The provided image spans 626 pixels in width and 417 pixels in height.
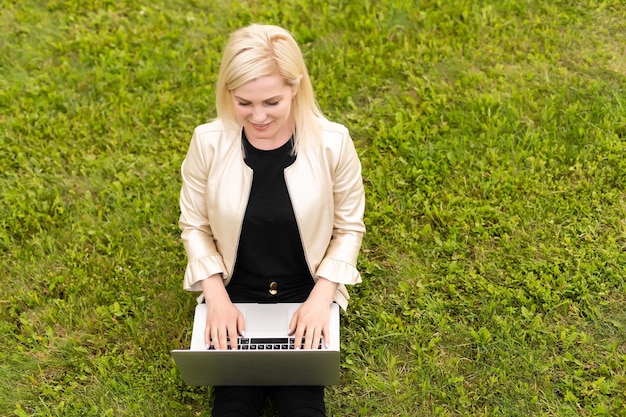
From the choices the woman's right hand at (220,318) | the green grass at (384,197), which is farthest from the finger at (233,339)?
the green grass at (384,197)

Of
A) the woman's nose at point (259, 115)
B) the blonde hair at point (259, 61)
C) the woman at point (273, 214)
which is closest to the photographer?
the blonde hair at point (259, 61)

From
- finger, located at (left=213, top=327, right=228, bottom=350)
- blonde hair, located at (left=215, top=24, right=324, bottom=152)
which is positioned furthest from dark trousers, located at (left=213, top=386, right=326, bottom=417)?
blonde hair, located at (left=215, top=24, right=324, bottom=152)

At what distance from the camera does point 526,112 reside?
17.6 feet

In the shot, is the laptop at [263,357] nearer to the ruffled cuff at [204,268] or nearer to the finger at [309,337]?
the finger at [309,337]

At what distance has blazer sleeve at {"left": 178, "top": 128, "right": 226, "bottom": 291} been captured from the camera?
371 centimetres

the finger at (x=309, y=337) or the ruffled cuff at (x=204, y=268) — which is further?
the ruffled cuff at (x=204, y=268)

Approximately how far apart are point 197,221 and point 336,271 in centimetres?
78

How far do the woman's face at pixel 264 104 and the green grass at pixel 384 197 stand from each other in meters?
1.54

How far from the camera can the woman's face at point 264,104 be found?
10.8 feet

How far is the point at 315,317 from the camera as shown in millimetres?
3711

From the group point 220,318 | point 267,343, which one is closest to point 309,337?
point 267,343

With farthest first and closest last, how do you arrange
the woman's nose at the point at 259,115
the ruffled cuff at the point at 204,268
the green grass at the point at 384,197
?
the green grass at the point at 384,197 < the ruffled cuff at the point at 204,268 < the woman's nose at the point at 259,115

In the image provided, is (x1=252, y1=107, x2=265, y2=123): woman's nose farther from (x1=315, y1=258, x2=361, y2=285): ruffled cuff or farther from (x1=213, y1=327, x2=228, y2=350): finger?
(x1=213, y1=327, x2=228, y2=350): finger

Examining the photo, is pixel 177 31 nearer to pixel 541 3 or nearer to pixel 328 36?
pixel 328 36
